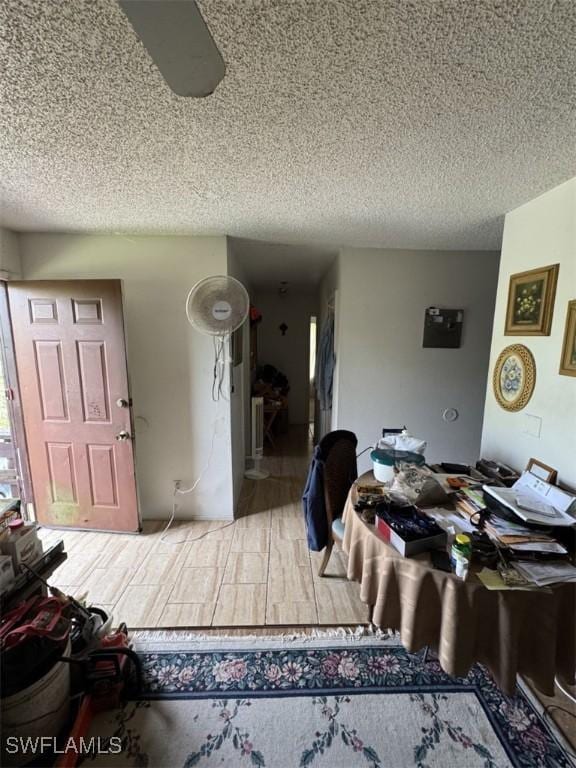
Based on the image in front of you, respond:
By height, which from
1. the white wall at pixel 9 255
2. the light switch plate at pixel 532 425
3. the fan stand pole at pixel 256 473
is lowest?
the fan stand pole at pixel 256 473

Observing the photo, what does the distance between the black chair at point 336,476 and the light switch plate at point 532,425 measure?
0.97 m

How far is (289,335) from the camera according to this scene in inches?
222

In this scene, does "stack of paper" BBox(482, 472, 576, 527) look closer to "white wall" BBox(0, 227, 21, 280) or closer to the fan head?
the fan head

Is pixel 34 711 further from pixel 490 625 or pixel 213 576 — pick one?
pixel 490 625

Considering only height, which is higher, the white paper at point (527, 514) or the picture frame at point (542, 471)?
the picture frame at point (542, 471)

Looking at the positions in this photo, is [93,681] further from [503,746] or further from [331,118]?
[331,118]

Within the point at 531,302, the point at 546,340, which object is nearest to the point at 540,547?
the point at 546,340

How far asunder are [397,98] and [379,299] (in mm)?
1864

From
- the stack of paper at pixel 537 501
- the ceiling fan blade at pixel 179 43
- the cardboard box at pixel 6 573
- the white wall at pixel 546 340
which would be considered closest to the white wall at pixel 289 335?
the white wall at pixel 546 340

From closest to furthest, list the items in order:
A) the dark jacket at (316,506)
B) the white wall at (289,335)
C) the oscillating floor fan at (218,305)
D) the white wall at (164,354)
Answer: the dark jacket at (316,506) < the oscillating floor fan at (218,305) < the white wall at (164,354) < the white wall at (289,335)

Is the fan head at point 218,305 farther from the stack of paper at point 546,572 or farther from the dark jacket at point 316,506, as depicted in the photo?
the stack of paper at point 546,572

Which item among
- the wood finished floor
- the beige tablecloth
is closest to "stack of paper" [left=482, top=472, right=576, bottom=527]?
the beige tablecloth

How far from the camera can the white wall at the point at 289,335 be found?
556cm

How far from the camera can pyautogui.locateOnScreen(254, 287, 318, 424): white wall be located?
5559mm
